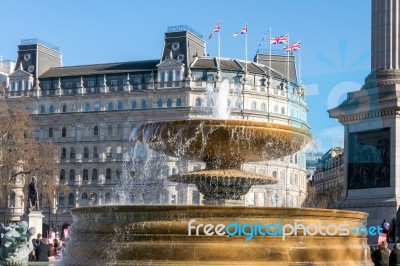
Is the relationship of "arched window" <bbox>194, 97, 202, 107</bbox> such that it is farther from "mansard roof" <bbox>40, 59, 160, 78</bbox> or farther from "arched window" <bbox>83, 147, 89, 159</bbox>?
"arched window" <bbox>83, 147, 89, 159</bbox>

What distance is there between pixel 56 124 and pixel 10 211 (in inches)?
426

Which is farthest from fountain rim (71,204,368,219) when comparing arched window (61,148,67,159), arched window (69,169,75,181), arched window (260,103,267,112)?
arched window (61,148,67,159)

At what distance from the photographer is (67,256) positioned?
42.5ft

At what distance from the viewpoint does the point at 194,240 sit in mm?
11484

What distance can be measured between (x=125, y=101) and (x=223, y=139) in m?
72.4

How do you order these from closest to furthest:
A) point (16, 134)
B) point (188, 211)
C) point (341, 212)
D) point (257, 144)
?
point (188, 211)
point (341, 212)
point (257, 144)
point (16, 134)

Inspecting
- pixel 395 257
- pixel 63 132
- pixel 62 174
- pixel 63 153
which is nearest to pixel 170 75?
pixel 63 132

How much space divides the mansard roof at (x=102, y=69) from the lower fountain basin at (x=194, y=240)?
76.4 metres

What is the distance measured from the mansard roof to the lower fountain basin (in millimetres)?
76365

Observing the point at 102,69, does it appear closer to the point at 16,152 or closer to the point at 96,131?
the point at 96,131

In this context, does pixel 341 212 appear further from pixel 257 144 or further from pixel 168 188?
pixel 168 188

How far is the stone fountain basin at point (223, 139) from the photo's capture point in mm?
15109

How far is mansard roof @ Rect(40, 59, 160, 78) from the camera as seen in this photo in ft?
293

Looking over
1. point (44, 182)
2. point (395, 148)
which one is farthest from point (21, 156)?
point (395, 148)
